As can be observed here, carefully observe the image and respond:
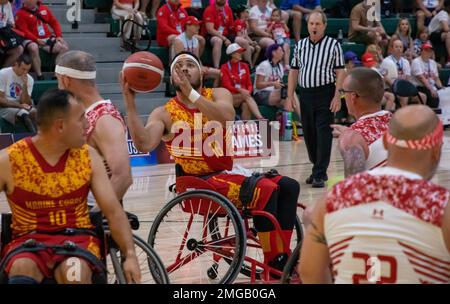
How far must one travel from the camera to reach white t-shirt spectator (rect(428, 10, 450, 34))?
58.9 feet

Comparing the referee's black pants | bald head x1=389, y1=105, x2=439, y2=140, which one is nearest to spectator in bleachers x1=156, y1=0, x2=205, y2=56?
the referee's black pants

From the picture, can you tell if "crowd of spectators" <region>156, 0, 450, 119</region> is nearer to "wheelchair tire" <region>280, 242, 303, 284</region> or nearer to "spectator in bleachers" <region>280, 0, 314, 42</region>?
"spectator in bleachers" <region>280, 0, 314, 42</region>

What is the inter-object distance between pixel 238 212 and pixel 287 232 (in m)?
0.46

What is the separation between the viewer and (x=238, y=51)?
567 inches

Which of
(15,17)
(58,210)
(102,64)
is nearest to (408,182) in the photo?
(58,210)

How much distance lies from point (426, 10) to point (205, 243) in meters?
13.1

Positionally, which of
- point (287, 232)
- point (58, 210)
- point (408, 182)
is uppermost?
point (408, 182)

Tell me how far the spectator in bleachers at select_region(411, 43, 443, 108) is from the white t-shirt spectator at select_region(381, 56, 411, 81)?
7.9 inches

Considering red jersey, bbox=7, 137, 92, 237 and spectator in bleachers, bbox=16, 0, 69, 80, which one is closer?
red jersey, bbox=7, 137, 92, 237

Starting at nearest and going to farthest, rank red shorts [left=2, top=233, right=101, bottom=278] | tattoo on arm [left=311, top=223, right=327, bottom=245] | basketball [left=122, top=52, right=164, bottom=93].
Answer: tattoo on arm [left=311, top=223, right=327, bottom=245]
red shorts [left=2, top=233, right=101, bottom=278]
basketball [left=122, top=52, right=164, bottom=93]

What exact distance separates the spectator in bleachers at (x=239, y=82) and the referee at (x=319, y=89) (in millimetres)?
3562
